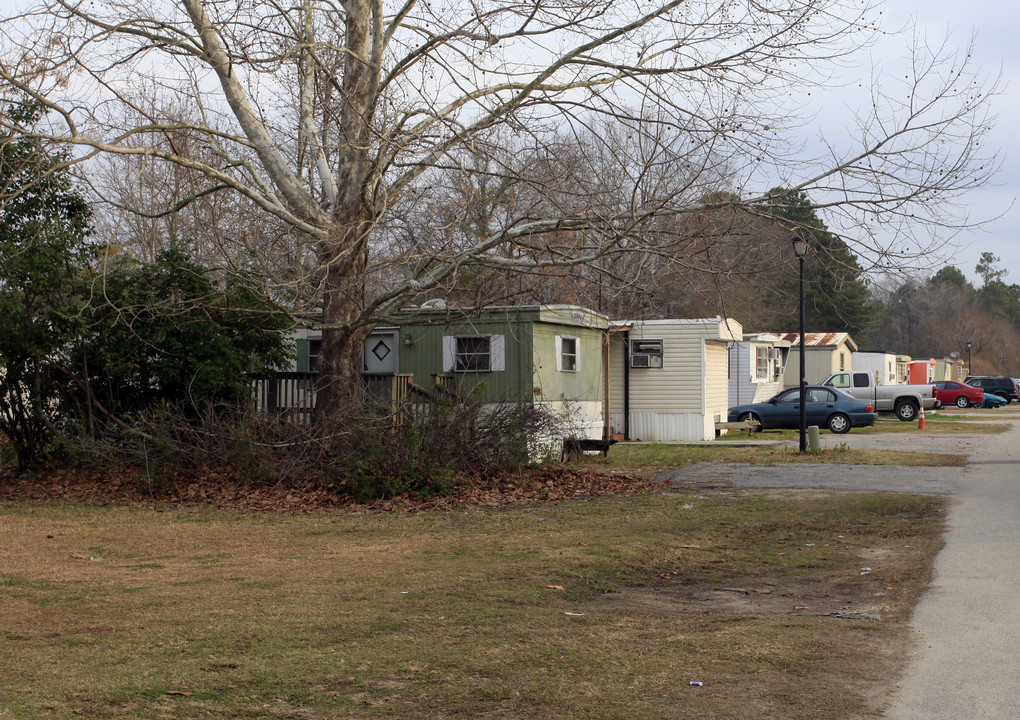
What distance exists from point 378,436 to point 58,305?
4.93 metres

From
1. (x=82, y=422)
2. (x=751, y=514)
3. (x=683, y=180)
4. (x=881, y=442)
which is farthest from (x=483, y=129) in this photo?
(x=881, y=442)

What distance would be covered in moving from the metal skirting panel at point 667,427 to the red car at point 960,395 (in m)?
27.9

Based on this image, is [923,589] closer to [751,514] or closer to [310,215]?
[751,514]

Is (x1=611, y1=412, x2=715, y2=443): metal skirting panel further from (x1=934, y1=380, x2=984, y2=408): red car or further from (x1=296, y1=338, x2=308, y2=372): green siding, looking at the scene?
(x1=934, y1=380, x2=984, y2=408): red car

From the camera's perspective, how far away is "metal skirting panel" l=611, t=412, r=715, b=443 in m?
25.5

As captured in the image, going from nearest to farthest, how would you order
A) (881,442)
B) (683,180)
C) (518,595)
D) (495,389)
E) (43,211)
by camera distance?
(518,595) → (683,180) → (43,211) → (495,389) → (881,442)

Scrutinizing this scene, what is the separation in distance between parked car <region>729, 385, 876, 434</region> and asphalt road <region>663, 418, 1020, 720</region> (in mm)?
9960

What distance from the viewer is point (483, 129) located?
546 inches

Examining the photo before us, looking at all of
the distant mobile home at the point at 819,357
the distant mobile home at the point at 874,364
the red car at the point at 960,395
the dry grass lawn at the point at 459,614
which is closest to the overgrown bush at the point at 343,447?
the dry grass lawn at the point at 459,614

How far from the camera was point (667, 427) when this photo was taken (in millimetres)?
25625

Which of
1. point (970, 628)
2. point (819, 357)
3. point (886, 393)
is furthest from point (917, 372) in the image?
point (970, 628)

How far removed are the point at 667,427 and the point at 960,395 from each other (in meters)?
29.3

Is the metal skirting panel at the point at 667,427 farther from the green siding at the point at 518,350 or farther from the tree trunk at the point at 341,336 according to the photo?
the tree trunk at the point at 341,336

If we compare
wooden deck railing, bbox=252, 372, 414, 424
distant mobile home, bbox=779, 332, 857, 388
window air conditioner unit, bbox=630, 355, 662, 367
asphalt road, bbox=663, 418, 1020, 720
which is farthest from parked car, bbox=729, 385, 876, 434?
wooden deck railing, bbox=252, 372, 414, 424
